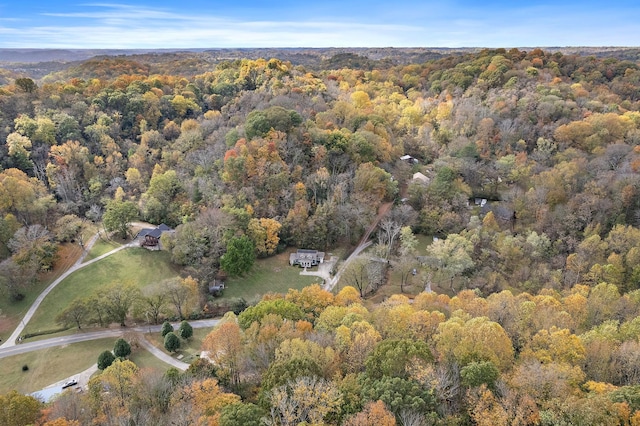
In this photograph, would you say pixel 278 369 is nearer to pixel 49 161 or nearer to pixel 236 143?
pixel 236 143

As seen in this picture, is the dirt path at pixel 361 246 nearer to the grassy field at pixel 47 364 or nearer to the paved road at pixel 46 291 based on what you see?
the grassy field at pixel 47 364

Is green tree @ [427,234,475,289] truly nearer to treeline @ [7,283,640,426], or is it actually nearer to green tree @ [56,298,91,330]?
treeline @ [7,283,640,426]

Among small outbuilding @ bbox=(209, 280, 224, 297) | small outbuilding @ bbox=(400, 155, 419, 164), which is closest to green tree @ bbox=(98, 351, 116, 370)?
small outbuilding @ bbox=(209, 280, 224, 297)

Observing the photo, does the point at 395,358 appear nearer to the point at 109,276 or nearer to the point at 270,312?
the point at 270,312

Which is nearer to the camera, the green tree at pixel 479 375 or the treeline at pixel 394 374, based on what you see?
the treeline at pixel 394 374

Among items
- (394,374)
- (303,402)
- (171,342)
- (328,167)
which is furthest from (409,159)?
(303,402)

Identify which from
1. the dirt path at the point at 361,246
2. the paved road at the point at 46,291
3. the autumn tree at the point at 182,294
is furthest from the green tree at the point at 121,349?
the dirt path at the point at 361,246
